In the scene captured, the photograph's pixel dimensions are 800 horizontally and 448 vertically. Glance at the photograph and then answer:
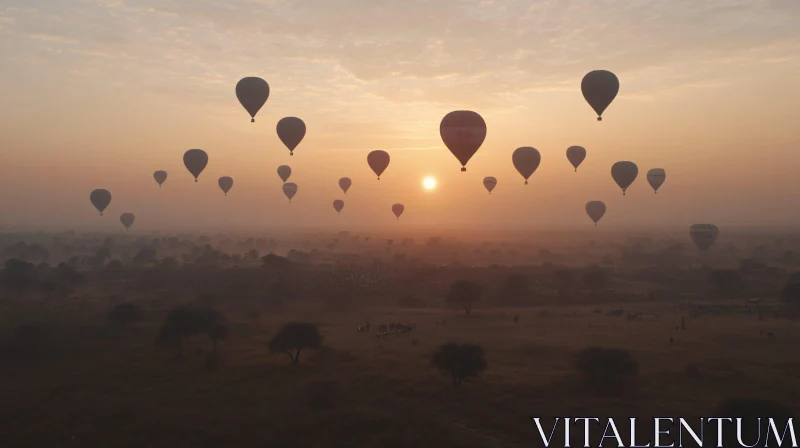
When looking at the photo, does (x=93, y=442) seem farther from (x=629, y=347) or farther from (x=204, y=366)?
(x=629, y=347)

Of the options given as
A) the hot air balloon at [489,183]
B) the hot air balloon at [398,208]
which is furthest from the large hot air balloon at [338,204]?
the hot air balloon at [489,183]

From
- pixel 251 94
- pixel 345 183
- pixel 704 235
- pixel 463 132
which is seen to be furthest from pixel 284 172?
pixel 704 235

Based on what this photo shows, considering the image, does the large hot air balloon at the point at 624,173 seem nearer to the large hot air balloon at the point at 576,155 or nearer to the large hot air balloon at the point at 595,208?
the large hot air balloon at the point at 576,155

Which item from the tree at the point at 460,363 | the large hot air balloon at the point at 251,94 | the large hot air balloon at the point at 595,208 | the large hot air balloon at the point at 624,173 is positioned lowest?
the tree at the point at 460,363

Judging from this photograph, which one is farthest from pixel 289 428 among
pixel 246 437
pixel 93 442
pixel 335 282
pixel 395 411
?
pixel 335 282

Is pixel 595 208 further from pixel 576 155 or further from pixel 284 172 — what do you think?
pixel 284 172

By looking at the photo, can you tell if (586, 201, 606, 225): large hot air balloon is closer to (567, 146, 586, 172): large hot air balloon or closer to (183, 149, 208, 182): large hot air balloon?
(567, 146, 586, 172): large hot air balloon

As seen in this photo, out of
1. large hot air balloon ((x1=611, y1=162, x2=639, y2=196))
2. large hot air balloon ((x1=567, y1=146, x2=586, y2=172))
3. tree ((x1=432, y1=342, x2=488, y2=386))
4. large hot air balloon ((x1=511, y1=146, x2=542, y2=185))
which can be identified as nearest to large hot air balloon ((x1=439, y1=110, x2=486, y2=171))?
large hot air balloon ((x1=511, y1=146, x2=542, y2=185))
